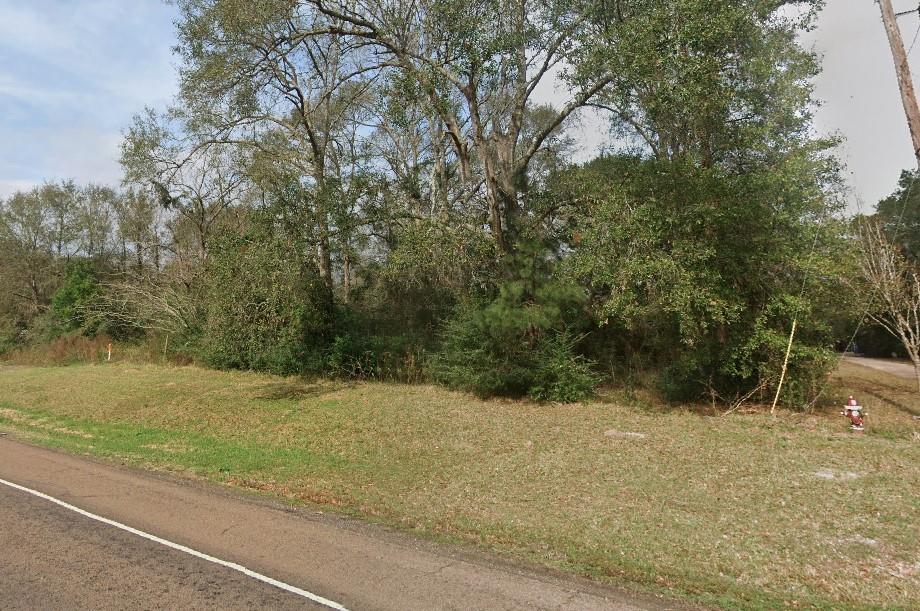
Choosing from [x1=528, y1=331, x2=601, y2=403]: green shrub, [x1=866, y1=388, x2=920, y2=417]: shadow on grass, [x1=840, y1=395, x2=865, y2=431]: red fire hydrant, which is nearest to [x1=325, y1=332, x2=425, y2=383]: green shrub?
[x1=528, y1=331, x2=601, y2=403]: green shrub

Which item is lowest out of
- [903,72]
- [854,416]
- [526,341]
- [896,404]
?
[896,404]

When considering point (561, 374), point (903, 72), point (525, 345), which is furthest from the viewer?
point (525, 345)

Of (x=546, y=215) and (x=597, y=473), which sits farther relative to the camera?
(x=546, y=215)

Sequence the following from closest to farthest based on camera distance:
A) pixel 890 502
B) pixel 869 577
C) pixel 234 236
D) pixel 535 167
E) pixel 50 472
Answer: pixel 869 577, pixel 890 502, pixel 50 472, pixel 234 236, pixel 535 167

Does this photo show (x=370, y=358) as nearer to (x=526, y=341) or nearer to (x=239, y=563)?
(x=526, y=341)

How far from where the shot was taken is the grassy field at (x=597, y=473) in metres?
5.51

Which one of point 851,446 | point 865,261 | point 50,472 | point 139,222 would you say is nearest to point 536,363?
point 851,446

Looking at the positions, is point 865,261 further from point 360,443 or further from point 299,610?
point 299,610

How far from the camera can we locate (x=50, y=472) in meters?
9.23

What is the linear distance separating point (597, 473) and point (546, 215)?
9301 mm

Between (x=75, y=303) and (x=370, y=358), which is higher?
(x=75, y=303)

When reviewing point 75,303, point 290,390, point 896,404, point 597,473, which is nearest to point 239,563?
point 597,473

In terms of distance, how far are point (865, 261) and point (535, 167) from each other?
488 inches

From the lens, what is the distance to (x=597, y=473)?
859 centimetres
